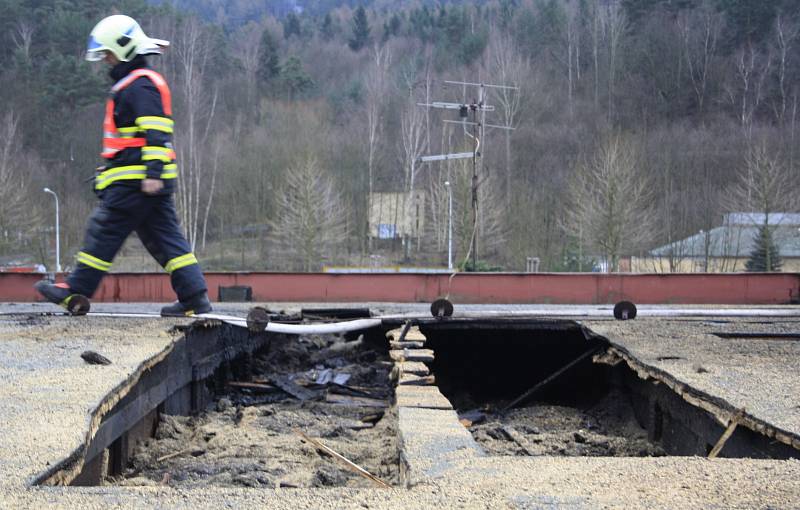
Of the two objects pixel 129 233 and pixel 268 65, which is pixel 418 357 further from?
pixel 268 65

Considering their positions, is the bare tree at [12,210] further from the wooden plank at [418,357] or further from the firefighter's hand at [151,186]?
the wooden plank at [418,357]

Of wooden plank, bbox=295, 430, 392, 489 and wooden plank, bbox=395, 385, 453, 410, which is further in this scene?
wooden plank, bbox=395, 385, 453, 410

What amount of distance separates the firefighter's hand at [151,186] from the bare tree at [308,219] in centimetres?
3572

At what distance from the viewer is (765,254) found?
118 ft

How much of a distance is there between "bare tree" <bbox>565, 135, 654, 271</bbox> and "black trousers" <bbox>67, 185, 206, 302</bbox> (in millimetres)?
31925

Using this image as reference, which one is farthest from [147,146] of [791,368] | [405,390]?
[791,368]

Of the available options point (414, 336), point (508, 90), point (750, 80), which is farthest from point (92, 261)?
point (750, 80)

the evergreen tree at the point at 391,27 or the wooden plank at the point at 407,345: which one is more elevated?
the evergreen tree at the point at 391,27

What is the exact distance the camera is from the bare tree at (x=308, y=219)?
139ft

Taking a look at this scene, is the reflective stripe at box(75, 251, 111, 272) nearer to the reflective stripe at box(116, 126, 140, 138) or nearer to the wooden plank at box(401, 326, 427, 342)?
the reflective stripe at box(116, 126, 140, 138)

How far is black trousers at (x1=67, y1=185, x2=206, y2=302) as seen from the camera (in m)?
6.45

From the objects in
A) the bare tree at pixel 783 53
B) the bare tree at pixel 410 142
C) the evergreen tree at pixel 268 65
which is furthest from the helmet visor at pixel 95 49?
the evergreen tree at pixel 268 65

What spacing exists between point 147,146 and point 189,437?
2.06m

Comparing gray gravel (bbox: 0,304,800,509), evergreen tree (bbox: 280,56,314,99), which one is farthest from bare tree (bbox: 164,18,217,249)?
gray gravel (bbox: 0,304,800,509)
